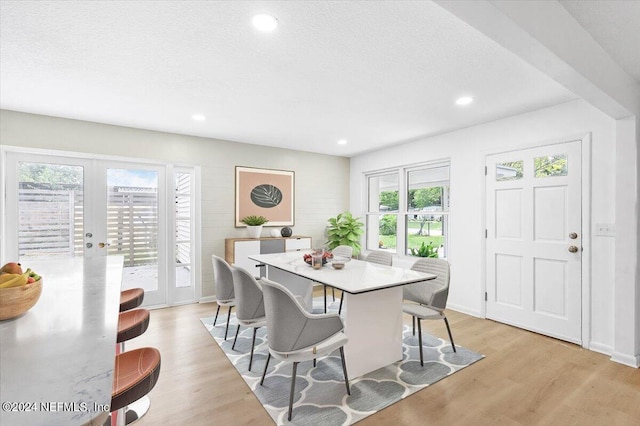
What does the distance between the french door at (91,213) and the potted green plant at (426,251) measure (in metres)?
3.74

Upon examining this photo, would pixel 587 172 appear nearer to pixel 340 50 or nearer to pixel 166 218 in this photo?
pixel 340 50

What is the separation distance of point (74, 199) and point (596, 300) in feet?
19.3

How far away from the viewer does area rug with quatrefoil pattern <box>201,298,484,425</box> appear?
2070 millimetres

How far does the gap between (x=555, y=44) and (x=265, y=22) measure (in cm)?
167

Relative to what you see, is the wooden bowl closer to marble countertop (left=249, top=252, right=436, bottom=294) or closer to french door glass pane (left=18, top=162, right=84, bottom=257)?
marble countertop (left=249, top=252, right=436, bottom=294)

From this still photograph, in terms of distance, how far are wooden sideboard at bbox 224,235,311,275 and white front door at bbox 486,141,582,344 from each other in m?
2.89

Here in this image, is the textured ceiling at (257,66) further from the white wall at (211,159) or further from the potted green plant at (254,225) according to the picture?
the potted green plant at (254,225)

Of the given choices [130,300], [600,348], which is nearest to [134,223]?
[130,300]

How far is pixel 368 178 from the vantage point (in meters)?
5.99

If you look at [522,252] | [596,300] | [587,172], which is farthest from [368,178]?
[596,300]

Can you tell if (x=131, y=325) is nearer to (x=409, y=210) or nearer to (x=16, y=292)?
(x=16, y=292)

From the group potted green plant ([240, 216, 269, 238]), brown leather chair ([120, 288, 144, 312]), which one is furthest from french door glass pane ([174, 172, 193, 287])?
brown leather chair ([120, 288, 144, 312])

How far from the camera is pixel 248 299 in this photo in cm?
256

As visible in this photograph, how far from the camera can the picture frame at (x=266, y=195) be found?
16.4 feet
